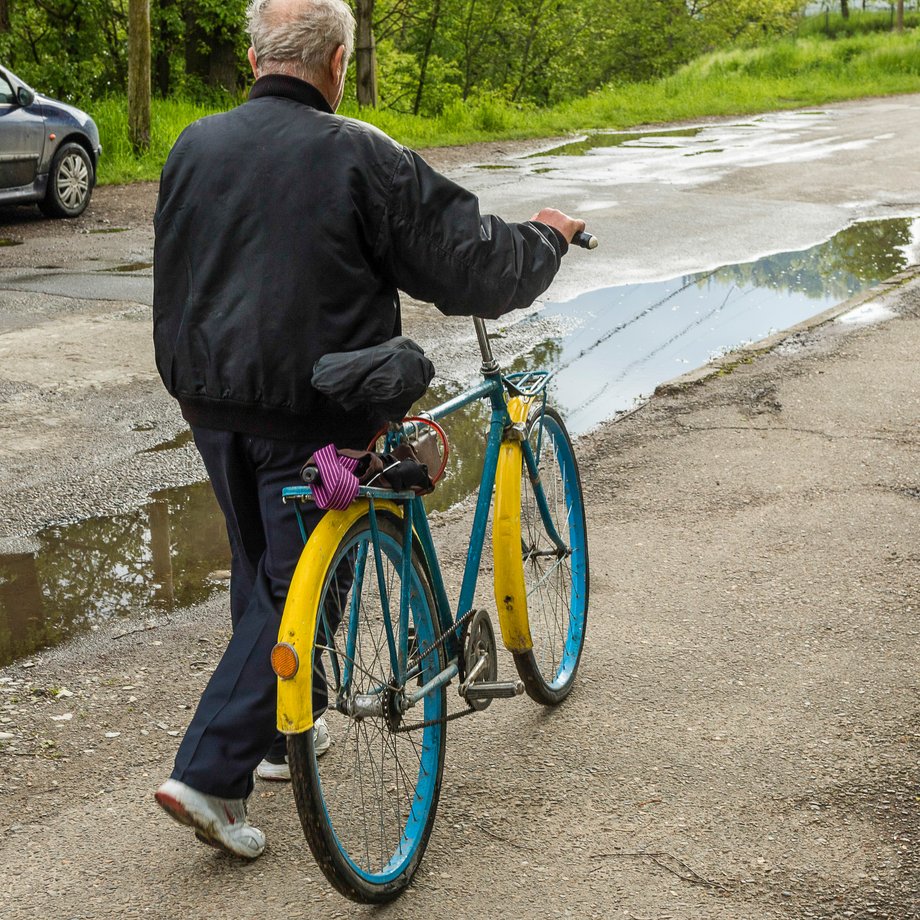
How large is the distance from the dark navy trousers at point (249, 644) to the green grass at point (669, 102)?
46.4ft

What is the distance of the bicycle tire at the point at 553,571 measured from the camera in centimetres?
383

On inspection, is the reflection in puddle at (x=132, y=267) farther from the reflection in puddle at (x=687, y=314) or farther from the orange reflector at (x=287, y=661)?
the orange reflector at (x=287, y=661)

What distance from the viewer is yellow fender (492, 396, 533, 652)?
11.4 feet

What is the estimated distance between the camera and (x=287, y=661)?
2.59m

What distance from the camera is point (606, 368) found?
8211 mm

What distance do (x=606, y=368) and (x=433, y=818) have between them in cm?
537

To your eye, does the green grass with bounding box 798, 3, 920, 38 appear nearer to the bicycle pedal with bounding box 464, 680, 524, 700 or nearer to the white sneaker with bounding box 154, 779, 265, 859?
the bicycle pedal with bounding box 464, 680, 524, 700

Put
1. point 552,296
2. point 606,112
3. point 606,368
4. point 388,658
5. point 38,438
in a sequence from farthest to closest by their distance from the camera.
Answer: point 606,112 → point 552,296 → point 606,368 → point 38,438 → point 388,658

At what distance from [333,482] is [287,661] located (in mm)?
379

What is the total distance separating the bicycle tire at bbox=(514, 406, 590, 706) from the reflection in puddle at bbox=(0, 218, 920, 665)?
281 millimetres

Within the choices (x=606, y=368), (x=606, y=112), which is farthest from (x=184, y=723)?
(x=606, y=112)

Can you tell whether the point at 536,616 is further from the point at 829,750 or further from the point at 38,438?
the point at 38,438

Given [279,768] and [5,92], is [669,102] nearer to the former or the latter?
[5,92]

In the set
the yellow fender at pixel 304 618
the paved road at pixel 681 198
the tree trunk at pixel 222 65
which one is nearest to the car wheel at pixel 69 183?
the paved road at pixel 681 198
